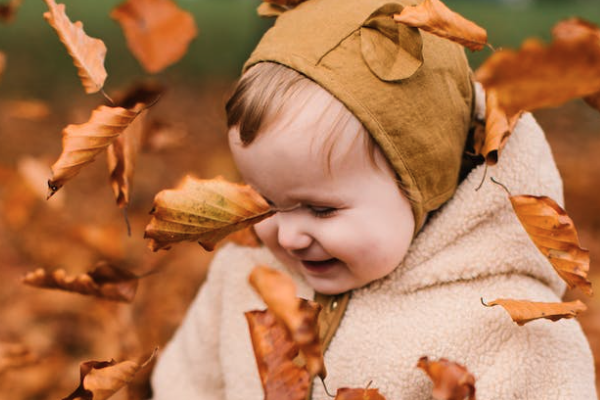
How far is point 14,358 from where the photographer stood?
4.32 feet

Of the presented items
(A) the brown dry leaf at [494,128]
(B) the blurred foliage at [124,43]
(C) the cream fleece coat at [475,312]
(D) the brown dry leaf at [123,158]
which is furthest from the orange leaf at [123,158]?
(B) the blurred foliage at [124,43]

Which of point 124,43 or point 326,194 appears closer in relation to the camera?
point 326,194

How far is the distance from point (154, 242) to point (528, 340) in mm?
582

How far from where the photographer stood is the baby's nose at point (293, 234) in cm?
103

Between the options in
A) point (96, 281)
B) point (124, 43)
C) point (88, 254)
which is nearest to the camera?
point (96, 281)

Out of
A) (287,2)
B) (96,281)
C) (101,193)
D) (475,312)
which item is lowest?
(101,193)

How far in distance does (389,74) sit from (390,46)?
4 cm

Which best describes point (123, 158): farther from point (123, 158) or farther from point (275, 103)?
point (275, 103)

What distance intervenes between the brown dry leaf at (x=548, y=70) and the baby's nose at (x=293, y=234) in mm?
370

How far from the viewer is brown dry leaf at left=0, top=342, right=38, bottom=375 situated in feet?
4.31

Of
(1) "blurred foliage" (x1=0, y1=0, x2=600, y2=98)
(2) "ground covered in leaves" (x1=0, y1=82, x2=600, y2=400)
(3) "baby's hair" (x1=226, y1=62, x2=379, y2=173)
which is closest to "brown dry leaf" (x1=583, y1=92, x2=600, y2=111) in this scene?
(3) "baby's hair" (x1=226, y1=62, x2=379, y2=173)

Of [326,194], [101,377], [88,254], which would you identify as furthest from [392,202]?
[88,254]

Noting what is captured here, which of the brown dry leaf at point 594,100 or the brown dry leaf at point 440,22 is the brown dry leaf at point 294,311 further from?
the brown dry leaf at point 594,100

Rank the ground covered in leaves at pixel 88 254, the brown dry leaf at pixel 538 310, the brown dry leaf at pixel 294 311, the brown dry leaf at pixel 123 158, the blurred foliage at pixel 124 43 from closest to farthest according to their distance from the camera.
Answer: the brown dry leaf at pixel 294 311 < the brown dry leaf at pixel 538 310 < the brown dry leaf at pixel 123 158 < the ground covered in leaves at pixel 88 254 < the blurred foliage at pixel 124 43
